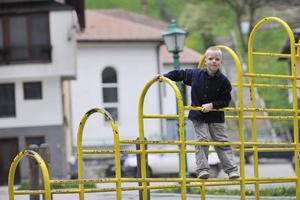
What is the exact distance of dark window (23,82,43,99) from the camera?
40.1 metres

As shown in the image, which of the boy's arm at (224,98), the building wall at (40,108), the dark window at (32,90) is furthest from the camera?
the dark window at (32,90)

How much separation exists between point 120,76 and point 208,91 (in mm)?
39033

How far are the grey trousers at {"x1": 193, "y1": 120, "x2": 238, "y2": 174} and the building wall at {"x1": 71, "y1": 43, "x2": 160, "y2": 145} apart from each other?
124 feet

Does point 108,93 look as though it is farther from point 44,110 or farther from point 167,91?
point 44,110

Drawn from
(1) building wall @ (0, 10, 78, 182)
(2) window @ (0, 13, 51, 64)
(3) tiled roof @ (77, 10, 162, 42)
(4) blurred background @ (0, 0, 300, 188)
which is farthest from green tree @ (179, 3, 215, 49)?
(2) window @ (0, 13, 51, 64)

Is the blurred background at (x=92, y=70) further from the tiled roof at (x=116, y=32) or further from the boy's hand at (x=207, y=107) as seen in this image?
the boy's hand at (x=207, y=107)

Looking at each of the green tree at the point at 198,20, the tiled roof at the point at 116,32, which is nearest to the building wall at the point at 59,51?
the tiled roof at the point at 116,32

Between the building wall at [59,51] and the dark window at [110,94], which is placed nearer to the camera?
the building wall at [59,51]

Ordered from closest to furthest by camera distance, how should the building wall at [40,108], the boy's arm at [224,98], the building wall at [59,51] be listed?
1. the boy's arm at [224,98]
2. the building wall at [59,51]
3. the building wall at [40,108]

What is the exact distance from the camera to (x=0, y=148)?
3944 centimetres

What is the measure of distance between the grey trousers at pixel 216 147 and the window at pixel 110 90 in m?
38.5

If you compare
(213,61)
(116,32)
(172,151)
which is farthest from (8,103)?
(213,61)

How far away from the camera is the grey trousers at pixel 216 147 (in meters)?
11.3

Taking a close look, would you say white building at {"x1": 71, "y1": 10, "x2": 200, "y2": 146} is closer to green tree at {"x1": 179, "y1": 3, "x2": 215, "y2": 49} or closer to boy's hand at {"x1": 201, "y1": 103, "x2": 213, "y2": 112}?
green tree at {"x1": 179, "y1": 3, "x2": 215, "y2": 49}
